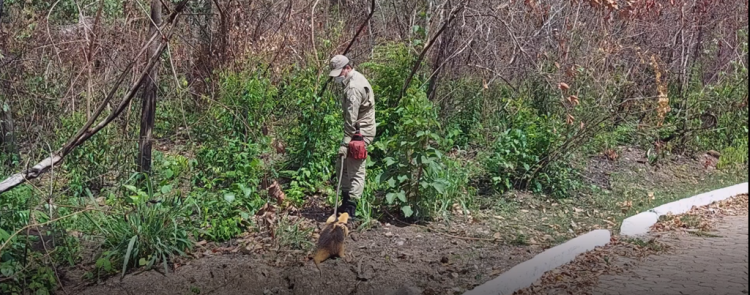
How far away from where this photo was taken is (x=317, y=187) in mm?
8555

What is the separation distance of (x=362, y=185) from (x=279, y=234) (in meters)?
1.15

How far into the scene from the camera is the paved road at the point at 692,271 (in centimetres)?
605

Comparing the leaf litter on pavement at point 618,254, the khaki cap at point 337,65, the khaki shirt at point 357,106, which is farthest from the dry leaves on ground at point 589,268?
the khaki cap at point 337,65

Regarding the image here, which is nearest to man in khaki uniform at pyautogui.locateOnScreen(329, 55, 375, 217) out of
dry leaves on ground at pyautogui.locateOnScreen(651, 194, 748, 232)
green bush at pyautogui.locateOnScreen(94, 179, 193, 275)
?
green bush at pyautogui.locateOnScreen(94, 179, 193, 275)

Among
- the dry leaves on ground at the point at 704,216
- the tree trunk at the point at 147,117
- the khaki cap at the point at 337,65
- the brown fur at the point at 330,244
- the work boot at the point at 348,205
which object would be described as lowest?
the dry leaves on ground at the point at 704,216

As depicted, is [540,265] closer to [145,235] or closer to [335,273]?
[335,273]

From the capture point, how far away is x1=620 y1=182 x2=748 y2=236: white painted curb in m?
7.91

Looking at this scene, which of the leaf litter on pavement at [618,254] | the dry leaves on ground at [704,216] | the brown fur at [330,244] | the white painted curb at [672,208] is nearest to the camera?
the leaf litter on pavement at [618,254]

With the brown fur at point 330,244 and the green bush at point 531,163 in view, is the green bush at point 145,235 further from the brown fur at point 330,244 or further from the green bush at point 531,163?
the green bush at point 531,163

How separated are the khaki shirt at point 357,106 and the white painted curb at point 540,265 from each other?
2.23 metres

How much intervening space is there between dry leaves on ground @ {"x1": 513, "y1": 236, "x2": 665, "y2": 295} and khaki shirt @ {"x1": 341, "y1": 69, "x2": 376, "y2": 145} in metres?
2.41

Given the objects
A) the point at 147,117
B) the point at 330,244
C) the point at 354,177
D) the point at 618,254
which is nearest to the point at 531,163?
the point at 618,254

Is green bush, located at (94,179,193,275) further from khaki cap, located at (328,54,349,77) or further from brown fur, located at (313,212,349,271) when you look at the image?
khaki cap, located at (328,54,349,77)

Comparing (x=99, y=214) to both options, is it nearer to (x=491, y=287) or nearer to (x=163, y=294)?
(x=163, y=294)
